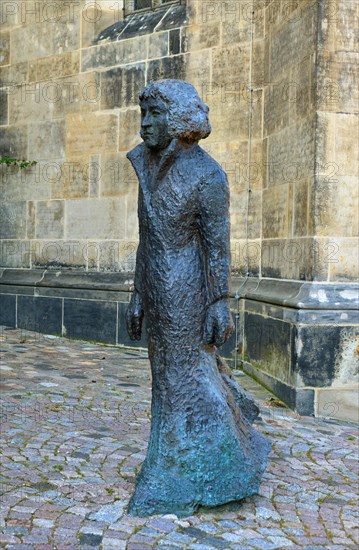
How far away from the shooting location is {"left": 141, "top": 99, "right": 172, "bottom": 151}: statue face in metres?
3.40

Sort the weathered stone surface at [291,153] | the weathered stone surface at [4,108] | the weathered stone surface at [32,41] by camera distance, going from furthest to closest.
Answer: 1. the weathered stone surface at [4,108]
2. the weathered stone surface at [32,41]
3. the weathered stone surface at [291,153]

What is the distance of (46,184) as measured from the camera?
9586mm

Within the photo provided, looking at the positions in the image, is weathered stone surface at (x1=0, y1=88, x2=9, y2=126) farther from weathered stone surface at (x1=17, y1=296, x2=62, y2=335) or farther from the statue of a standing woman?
the statue of a standing woman

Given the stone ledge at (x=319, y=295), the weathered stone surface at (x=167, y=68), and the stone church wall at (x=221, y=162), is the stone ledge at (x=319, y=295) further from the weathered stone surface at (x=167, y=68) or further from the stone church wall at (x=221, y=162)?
the weathered stone surface at (x=167, y=68)

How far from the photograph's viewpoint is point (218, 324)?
3400mm

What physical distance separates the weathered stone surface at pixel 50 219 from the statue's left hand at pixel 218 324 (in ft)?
20.7

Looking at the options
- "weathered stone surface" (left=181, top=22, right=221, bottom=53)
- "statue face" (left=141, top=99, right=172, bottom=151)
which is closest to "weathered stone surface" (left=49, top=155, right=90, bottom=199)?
"weathered stone surface" (left=181, top=22, right=221, bottom=53)

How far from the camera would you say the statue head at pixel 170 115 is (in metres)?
3.39

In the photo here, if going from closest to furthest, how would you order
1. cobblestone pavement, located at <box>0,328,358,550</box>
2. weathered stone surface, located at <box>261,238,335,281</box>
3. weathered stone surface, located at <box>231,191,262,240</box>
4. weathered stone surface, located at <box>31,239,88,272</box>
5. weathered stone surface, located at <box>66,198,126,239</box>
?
cobblestone pavement, located at <box>0,328,358,550</box>, weathered stone surface, located at <box>261,238,335,281</box>, weathered stone surface, located at <box>231,191,262,240</box>, weathered stone surface, located at <box>66,198,126,239</box>, weathered stone surface, located at <box>31,239,88,272</box>

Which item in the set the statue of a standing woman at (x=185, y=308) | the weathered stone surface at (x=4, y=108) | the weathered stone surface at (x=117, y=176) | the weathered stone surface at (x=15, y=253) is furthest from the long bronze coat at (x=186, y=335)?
the weathered stone surface at (x=4, y=108)

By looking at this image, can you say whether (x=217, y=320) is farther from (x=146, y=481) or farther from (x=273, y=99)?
(x=273, y=99)

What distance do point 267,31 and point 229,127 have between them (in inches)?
43.3

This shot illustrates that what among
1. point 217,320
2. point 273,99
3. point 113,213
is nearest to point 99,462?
point 217,320

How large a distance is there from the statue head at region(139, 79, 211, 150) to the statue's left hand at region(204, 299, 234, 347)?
2.70 feet
